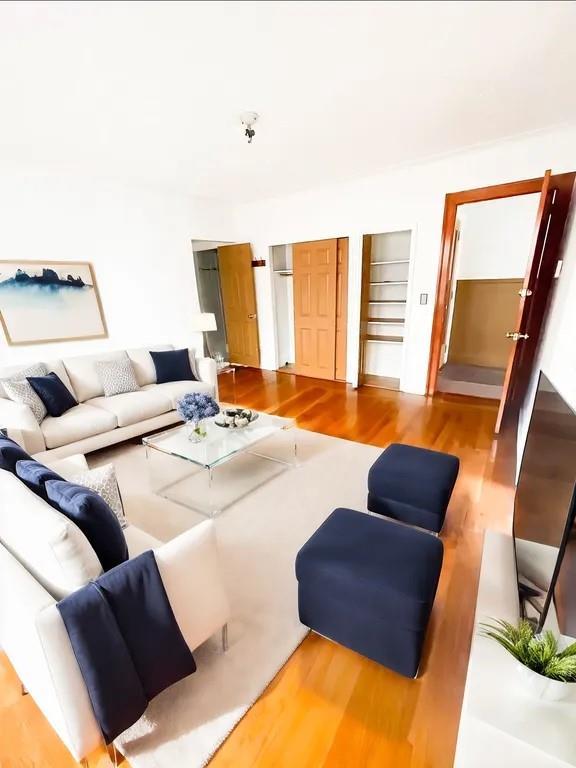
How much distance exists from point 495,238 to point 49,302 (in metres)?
5.95

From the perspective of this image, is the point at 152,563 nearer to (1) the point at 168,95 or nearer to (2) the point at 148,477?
(2) the point at 148,477

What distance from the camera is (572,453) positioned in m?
0.97

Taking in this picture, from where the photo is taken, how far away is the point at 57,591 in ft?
3.44

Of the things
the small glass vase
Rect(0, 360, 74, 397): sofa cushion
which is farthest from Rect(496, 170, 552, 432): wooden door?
Rect(0, 360, 74, 397): sofa cushion

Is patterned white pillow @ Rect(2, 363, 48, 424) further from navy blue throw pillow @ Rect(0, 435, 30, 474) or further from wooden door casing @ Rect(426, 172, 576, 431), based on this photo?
wooden door casing @ Rect(426, 172, 576, 431)

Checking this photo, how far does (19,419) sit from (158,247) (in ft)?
9.02

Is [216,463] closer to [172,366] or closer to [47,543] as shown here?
[47,543]

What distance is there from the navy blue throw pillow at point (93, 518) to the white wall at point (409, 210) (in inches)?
152

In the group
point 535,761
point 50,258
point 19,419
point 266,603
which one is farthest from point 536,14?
point 50,258

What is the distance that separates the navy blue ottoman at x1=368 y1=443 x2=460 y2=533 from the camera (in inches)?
74.0

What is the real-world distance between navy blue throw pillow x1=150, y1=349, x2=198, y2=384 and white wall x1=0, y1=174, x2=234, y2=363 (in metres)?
0.82

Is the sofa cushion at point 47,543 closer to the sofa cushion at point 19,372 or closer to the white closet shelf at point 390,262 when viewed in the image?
the sofa cushion at point 19,372

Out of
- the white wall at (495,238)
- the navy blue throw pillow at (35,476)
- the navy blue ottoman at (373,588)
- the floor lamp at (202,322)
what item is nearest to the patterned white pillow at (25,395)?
the navy blue throw pillow at (35,476)

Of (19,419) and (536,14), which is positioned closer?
(536,14)
